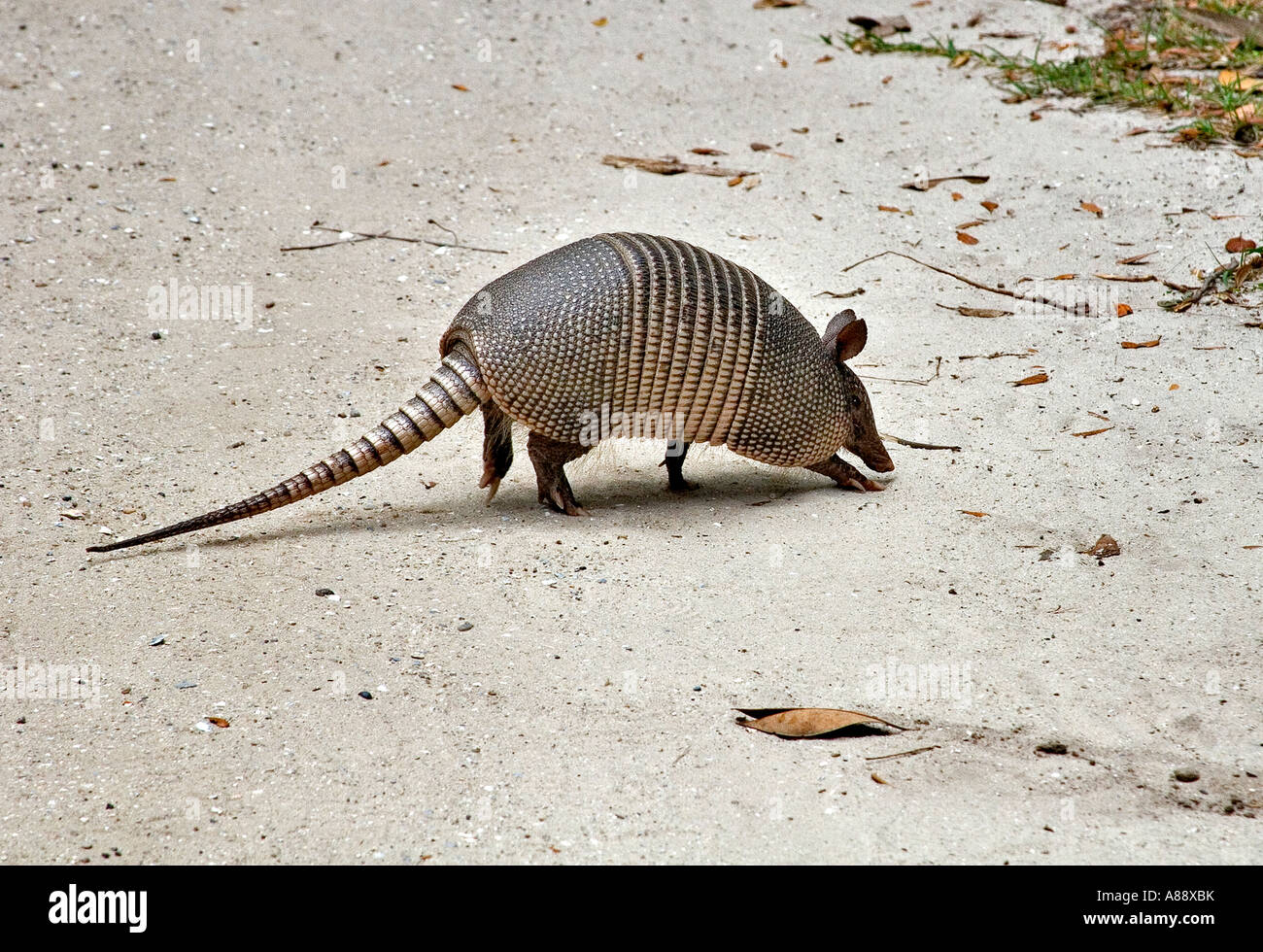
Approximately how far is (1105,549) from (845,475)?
1495 millimetres

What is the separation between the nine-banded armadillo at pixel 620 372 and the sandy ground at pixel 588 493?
35 cm

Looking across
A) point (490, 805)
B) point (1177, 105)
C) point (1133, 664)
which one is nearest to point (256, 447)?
point (490, 805)

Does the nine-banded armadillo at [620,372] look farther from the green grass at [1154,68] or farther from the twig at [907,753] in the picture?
the green grass at [1154,68]

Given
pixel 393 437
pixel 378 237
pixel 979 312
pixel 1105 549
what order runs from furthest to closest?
pixel 378 237 → pixel 979 312 → pixel 393 437 → pixel 1105 549

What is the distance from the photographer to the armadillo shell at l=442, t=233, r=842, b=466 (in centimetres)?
541

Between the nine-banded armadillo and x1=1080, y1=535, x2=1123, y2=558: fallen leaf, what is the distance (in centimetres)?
133

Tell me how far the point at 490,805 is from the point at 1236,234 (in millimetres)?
6451

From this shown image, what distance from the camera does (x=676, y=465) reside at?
245 inches

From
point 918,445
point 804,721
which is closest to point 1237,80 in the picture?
point 918,445

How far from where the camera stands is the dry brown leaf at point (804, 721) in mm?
3928

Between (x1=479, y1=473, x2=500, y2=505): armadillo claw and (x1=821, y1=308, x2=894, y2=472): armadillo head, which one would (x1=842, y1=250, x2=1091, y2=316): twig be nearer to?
(x1=821, y1=308, x2=894, y2=472): armadillo head

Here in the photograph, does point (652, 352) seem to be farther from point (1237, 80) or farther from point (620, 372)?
point (1237, 80)

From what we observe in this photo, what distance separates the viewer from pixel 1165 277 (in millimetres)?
7461

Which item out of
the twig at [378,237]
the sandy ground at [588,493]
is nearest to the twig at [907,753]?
the sandy ground at [588,493]
